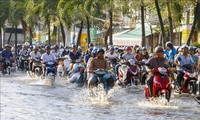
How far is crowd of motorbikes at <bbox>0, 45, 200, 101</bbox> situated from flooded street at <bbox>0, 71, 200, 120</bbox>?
1.31ft

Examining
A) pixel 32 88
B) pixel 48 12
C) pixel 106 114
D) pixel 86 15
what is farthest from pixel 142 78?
pixel 48 12

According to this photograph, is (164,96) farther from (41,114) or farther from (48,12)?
(48,12)

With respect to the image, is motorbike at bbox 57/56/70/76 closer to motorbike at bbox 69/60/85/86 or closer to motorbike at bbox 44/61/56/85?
motorbike at bbox 44/61/56/85

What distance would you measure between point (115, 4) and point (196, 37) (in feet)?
38.6

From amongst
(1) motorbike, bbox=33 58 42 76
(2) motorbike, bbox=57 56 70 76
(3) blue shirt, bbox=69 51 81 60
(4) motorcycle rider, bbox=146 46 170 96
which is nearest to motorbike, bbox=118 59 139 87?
(3) blue shirt, bbox=69 51 81 60

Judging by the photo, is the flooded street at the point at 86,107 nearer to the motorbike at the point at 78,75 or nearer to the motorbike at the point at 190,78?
the motorbike at the point at 190,78

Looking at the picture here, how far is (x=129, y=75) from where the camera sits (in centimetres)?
2177

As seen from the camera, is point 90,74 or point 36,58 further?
point 36,58

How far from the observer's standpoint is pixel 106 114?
13500 millimetres

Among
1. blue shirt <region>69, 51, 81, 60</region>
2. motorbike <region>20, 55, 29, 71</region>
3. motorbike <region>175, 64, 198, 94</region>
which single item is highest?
blue shirt <region>69, 51, 81, 60</region>

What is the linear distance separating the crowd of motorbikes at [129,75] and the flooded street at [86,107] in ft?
1.31

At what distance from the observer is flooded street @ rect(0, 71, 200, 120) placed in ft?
42.8

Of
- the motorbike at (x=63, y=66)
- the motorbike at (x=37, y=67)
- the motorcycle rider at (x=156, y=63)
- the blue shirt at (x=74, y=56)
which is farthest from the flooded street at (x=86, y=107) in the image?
the motorbike at (x=63, y=66)

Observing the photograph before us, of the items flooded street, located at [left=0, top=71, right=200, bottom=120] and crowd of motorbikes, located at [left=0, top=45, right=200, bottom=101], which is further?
crowd of motorbikes, located at [left=0, top=45, right=200, bottom=101]
